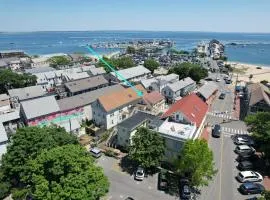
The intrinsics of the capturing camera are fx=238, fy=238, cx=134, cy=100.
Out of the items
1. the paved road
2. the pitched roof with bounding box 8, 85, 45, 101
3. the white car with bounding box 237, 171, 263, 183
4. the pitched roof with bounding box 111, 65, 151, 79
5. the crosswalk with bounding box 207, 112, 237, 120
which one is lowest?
the paved road

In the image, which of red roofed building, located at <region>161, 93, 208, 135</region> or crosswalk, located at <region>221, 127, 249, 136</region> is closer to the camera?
red roofed building, located at <region>161, 93, 208, 135</region>

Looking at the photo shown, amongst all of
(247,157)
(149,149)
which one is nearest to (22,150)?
(149,149)

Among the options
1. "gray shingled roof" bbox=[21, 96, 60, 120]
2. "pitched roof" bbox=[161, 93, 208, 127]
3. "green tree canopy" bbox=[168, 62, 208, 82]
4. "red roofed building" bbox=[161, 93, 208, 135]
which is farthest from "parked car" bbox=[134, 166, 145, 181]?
"green tree canopy" bbox=[168, 62, 208, 82]

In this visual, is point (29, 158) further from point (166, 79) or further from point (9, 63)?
point (9, 63)

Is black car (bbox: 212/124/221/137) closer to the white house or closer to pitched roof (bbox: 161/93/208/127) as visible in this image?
pitched roof (bbox: 161/93/208/127)

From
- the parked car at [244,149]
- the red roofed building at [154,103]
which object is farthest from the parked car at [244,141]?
the red roofed building at [154,103]

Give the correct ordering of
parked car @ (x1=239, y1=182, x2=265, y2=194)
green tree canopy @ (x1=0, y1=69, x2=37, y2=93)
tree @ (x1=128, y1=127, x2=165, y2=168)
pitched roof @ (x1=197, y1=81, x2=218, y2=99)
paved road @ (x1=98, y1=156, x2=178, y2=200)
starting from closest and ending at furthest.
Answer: paved road @ (x1=98, y1=156, x2=178, y2=200)
parked car @ (x1=239, y1=182, x2=265, y2=194)
tree @ (x1=128, y1=127, x2=165, y2=168)
pitched roof @ (x1=197, y1=81, x2=218, y2=99)
green tree canopy @ (x1=0, y1=69, x2=37, y2=93)
